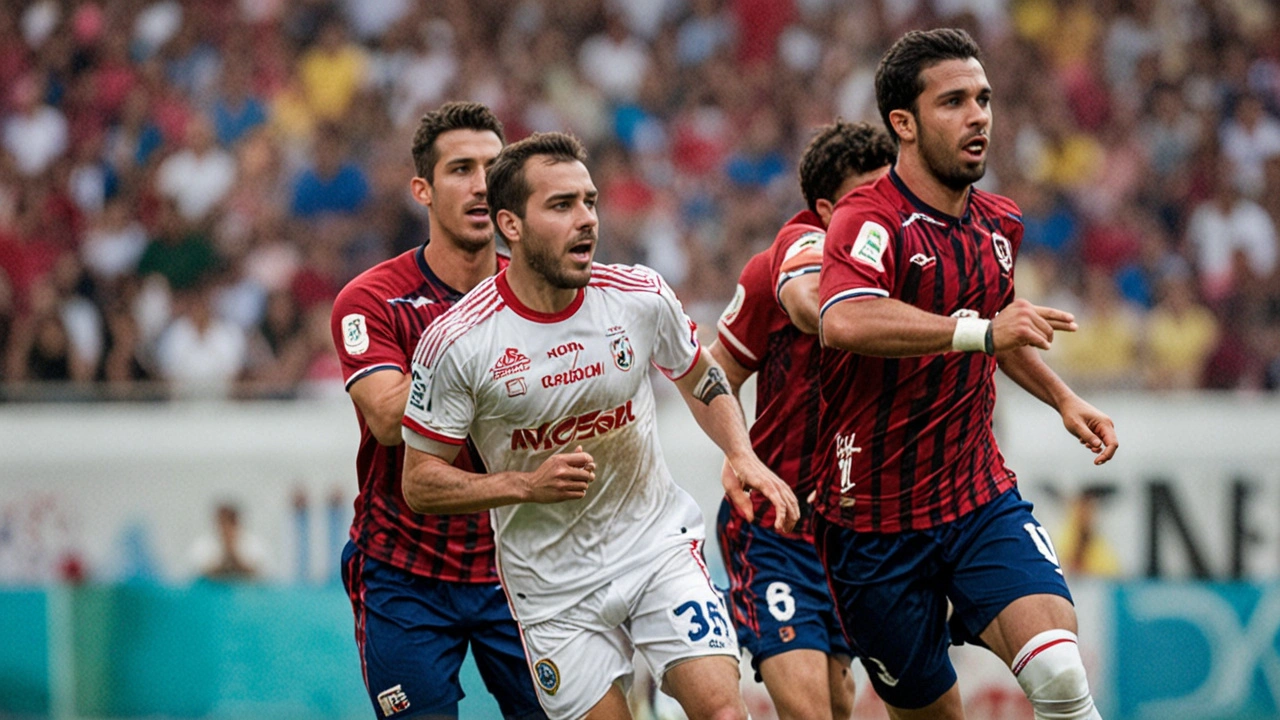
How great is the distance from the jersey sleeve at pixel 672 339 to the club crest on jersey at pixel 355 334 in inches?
43.4

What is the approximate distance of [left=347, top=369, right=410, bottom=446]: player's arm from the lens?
655 cm

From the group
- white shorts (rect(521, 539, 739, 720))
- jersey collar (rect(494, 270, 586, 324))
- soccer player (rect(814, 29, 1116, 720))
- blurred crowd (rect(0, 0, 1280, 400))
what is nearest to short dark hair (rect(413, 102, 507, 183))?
jersey collar (rect(494, 270, 586, 324))

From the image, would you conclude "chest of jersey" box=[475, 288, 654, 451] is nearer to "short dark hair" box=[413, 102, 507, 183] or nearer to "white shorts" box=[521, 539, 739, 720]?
"white shorts" box=[521, 539, 739, 720]

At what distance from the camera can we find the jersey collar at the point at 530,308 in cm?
627

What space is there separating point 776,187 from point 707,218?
0.75 metres

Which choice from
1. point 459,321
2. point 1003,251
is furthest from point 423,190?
point 1003,251

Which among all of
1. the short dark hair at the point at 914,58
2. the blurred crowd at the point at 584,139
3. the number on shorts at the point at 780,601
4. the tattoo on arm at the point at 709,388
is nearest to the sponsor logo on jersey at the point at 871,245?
the short dark hair at the point at 914,58

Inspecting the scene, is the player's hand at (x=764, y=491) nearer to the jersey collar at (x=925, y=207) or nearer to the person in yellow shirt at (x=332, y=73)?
the jersey collar at (x=925, y=207)

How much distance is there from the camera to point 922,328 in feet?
19.4

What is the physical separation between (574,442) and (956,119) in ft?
5.74

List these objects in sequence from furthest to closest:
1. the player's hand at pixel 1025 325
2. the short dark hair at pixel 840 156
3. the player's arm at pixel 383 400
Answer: the short dark hair at pixel 840 156, the player's arm at pixel 383 400, the player's hand at pixel 1025 325

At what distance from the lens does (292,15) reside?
18.5m

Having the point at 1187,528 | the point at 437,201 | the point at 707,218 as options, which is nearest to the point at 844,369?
the point at 437,201

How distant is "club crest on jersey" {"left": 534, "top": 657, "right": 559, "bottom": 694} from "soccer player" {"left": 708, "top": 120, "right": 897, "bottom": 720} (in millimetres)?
1228
